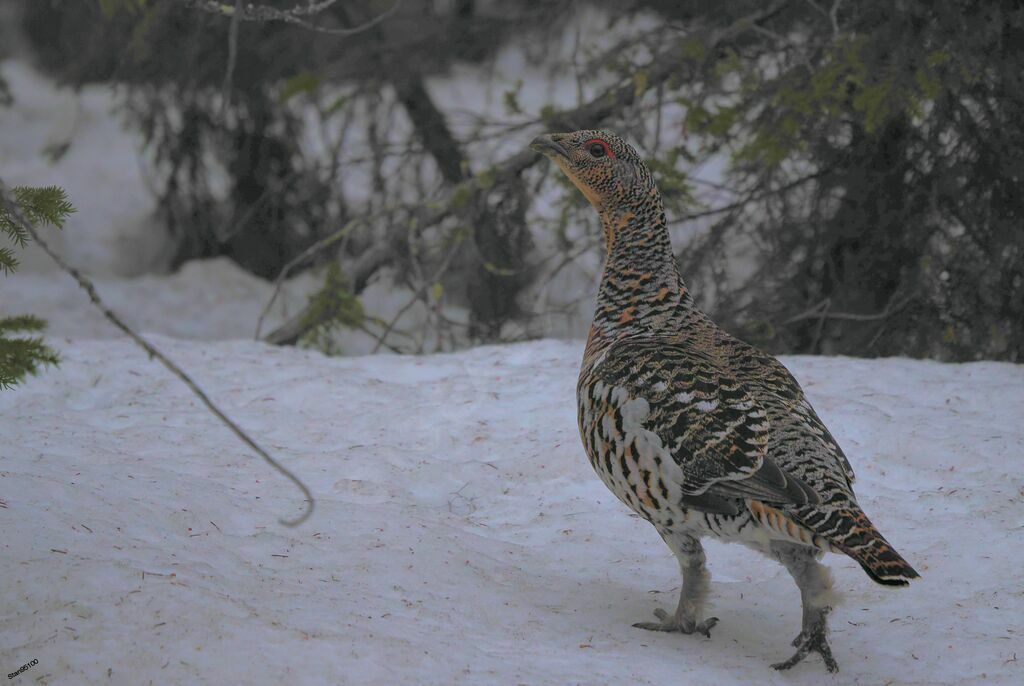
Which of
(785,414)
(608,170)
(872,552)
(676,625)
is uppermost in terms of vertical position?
(608,170)

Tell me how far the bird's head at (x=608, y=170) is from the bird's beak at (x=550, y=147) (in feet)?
0.12

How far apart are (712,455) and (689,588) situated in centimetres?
60

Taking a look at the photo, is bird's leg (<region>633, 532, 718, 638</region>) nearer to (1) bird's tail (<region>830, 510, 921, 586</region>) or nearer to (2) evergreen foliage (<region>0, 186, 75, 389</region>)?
(1) bird's tail (<region>830, 510, 921, 586</region>)

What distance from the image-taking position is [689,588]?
359cm

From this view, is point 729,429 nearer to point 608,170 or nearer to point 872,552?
point 872,552

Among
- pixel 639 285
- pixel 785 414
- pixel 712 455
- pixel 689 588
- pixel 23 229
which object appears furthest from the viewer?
pixel 639 285

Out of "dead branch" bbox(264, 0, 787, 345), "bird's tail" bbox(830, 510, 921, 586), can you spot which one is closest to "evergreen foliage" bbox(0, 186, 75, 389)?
"bird's tail" bbox(830, 510, 921, 586)

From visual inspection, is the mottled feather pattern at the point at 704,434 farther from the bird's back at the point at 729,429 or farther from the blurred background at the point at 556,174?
the blurred background at the point at 556,174

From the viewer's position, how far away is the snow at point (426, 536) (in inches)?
116

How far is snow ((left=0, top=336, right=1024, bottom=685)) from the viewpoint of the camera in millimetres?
2957

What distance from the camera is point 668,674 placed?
10.3 ft

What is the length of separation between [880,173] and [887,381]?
1494 mm

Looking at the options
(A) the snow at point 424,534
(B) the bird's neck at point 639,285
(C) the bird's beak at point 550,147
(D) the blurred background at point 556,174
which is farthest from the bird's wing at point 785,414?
(D) the blurred background at point 556,174

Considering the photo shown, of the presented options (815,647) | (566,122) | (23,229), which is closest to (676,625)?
(815,647)
